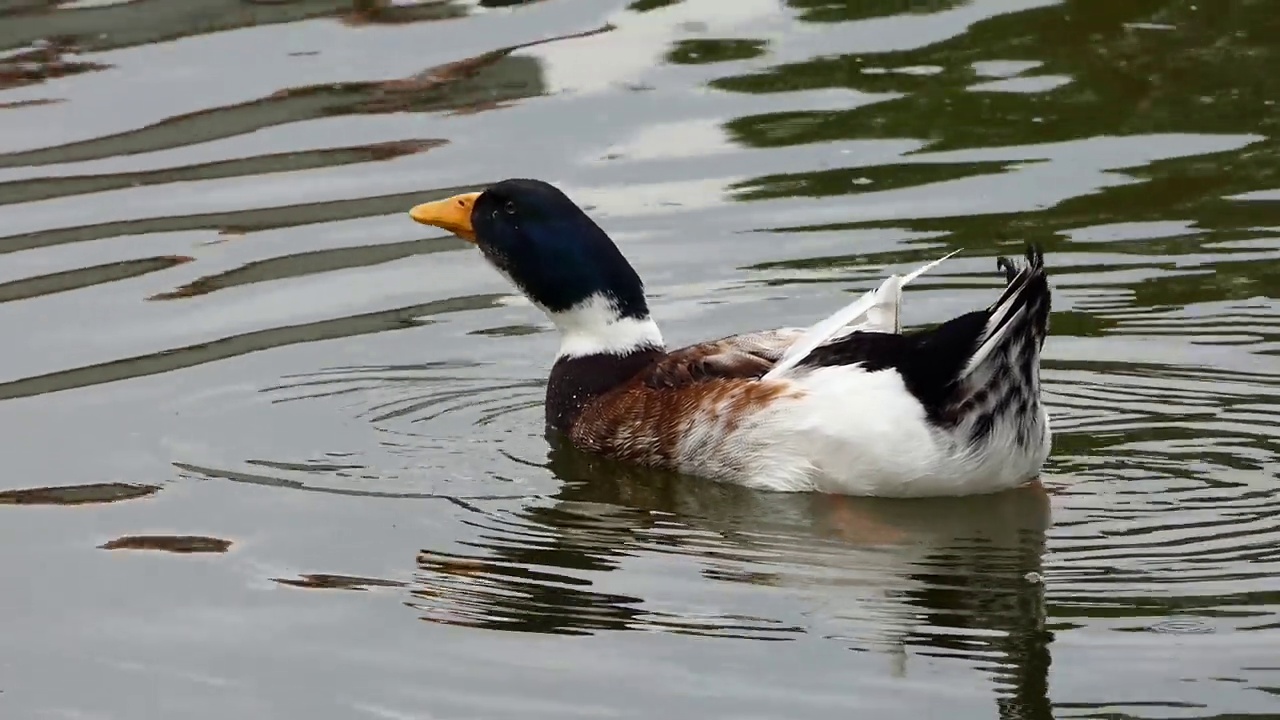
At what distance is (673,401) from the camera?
28.0 feet

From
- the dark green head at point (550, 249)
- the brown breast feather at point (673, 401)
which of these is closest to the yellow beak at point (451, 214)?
the dark green head at point (550, 249)

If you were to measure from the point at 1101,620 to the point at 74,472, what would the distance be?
3.65m

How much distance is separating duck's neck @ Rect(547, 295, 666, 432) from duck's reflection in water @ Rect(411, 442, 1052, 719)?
0.60 meters

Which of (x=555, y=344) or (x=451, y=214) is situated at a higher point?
(x=451, y=214)

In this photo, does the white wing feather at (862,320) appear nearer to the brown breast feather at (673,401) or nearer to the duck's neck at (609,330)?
the brown breast feather at (673,401)

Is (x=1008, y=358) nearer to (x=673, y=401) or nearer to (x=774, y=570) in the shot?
(x=774, y=570)

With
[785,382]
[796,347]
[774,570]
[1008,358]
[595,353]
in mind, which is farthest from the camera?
[595,353]

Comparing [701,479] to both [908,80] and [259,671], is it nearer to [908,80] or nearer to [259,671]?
[259,671]

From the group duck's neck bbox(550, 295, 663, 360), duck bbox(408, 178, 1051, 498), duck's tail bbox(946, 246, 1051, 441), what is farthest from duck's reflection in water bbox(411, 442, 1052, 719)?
duck's neck bbox(550, 295, 663, 360)

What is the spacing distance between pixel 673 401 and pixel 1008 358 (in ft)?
4.79

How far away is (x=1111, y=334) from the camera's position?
947 cm

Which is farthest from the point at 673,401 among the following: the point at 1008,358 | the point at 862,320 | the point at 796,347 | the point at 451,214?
the point at 1008,358

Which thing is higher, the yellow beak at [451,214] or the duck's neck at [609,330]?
the yellow beak at [451,214]

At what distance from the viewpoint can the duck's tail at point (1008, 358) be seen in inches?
288
